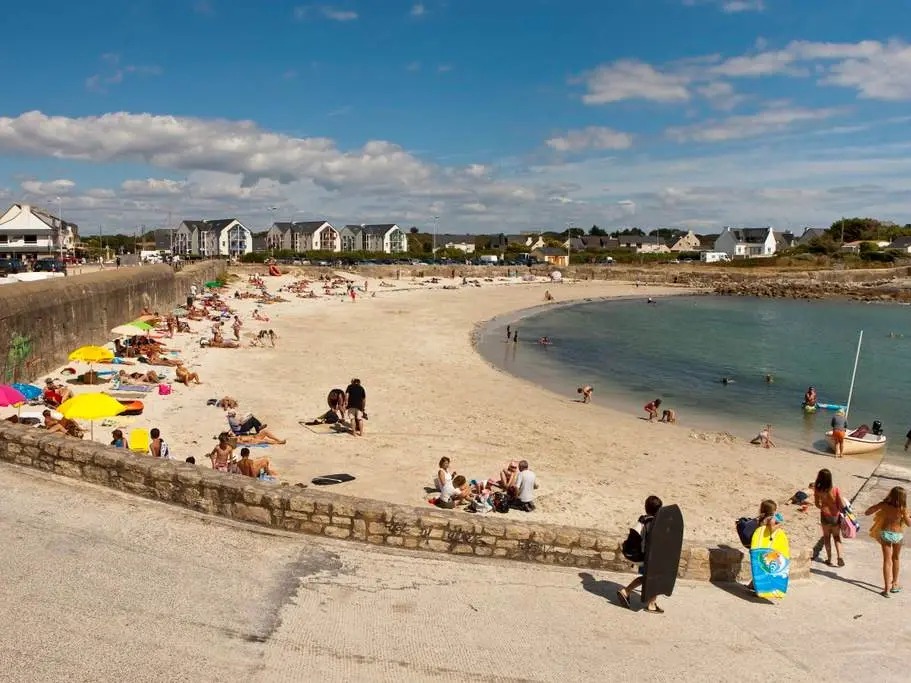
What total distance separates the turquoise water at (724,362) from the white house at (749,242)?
6975cm

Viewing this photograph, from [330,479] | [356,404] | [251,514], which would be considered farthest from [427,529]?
[356,404]

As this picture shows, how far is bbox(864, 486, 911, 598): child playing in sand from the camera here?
7375 millimetres

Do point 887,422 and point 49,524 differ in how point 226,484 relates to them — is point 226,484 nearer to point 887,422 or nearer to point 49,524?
point 49,524

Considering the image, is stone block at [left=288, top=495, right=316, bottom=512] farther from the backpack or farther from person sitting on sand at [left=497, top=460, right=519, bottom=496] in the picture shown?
the backpack

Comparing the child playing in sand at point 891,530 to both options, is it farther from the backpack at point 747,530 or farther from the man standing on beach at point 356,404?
the man standing on beach at point 356,404

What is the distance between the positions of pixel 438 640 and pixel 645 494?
7503 mm

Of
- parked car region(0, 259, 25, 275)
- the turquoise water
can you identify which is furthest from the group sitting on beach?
parked car region(0, 259, 25, 275)

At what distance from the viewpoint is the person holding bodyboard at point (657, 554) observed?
6.32 m

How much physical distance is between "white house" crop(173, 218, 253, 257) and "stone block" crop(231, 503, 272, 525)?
97430mm

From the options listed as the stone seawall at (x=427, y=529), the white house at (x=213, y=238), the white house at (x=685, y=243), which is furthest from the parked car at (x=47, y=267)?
the white house at (x=685, y=243)

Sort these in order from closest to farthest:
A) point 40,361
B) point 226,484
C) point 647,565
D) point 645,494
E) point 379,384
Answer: point 647,565 → point 226,484 → point 645,494 → point 40,361 → point 379,384

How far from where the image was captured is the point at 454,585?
6664mm

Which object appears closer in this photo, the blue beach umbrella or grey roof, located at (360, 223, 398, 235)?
the blue beach umbrella

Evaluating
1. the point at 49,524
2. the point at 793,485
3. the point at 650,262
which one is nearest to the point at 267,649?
the point at 49,524
